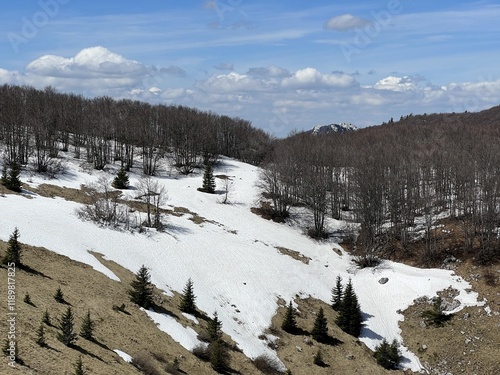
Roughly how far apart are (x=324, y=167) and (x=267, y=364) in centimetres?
5122

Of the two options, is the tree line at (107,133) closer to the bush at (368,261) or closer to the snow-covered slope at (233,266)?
the snow-covered slope at (233,266)

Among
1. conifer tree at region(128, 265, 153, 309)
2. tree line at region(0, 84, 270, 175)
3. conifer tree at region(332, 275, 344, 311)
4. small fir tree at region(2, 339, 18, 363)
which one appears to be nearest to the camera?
small fir tree at region(2, 339, 18, 363)

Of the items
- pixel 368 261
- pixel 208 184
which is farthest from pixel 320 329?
pixel 208 184

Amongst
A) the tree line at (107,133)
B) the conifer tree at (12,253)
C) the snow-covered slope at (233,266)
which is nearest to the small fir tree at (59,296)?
the conifer tree at (12,253)

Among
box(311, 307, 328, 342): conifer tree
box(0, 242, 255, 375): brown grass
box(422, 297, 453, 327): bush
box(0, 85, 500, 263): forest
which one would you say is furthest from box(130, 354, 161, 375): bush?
box(0, 85, 500, 263): forest

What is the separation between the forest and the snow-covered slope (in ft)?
20.1

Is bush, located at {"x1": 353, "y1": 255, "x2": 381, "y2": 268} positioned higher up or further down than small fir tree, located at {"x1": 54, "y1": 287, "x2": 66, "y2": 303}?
further down

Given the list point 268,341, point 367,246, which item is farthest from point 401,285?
point 268,341

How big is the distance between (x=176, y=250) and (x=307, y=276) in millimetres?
15647

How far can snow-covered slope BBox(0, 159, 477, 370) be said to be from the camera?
1496 inches

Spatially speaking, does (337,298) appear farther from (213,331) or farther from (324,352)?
(213,331)

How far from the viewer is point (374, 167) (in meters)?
65.7

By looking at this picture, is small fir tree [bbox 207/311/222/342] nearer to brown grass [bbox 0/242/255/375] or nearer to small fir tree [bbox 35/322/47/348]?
brown grass [bbox 0/242/255/375]

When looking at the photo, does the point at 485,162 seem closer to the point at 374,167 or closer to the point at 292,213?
the point at 374,167
